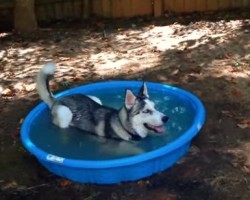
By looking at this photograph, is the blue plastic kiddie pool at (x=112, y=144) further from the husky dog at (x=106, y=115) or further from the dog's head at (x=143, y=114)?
the dog's head at (x=143, y=114)

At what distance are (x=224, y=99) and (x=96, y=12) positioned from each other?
13.6 feet

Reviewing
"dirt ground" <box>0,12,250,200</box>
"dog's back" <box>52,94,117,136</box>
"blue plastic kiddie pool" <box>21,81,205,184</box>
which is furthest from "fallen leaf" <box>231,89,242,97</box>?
"dog's back" <box>52,94,117,136</box>

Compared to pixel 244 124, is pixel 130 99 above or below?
above

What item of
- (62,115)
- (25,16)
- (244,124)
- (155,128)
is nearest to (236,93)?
(244,124)

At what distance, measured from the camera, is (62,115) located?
16.5 feet

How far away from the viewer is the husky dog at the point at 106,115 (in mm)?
4422

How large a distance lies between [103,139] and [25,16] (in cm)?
435

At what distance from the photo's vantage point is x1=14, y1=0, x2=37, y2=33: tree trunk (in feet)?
27.4

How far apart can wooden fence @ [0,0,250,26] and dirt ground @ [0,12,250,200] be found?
20cm

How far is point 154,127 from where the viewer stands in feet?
14.7

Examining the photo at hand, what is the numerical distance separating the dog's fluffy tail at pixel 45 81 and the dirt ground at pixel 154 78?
22.2 inches

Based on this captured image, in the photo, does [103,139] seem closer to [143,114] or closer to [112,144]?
[112,144]

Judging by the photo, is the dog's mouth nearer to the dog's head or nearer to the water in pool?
the dog's head

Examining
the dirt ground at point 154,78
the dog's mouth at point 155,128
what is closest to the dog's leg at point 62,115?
the dirt ground at point 154,78
